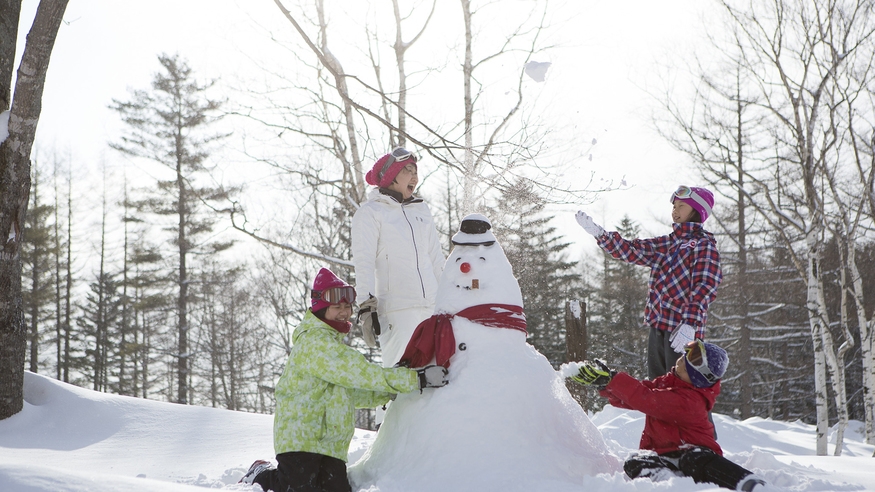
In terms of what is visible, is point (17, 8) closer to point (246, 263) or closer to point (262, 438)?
point (262, 438)

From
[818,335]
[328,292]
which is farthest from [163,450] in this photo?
[818,335]

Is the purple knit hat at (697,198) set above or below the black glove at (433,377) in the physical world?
above

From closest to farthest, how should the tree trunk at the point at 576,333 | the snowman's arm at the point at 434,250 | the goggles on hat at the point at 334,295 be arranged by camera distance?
the goggles on hat at the point at 334,295
the snowman's arm at the point at 434,250
the tree trunk at the point at 576,333

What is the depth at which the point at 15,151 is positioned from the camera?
512 cm

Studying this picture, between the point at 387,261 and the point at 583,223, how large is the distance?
49.8 inches

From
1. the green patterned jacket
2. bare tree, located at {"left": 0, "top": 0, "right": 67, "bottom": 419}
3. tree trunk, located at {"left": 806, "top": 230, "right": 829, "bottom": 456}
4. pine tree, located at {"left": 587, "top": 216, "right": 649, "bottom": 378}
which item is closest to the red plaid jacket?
the green patterned jacket

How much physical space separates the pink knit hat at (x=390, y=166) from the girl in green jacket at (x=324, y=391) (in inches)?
29.2

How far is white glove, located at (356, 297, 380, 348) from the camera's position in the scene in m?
3.22

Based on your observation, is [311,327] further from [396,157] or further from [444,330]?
[396,157]

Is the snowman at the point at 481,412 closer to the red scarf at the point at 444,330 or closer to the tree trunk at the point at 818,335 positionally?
the red scarf at the point at 444,330

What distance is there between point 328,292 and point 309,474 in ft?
2.82

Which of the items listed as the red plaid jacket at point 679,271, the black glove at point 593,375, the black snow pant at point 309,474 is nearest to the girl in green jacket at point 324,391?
the black snow pant at point 309,474

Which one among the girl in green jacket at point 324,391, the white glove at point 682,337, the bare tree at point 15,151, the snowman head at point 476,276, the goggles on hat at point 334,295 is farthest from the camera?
the bare tree at point 15,151

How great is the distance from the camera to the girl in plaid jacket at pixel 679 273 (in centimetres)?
329
